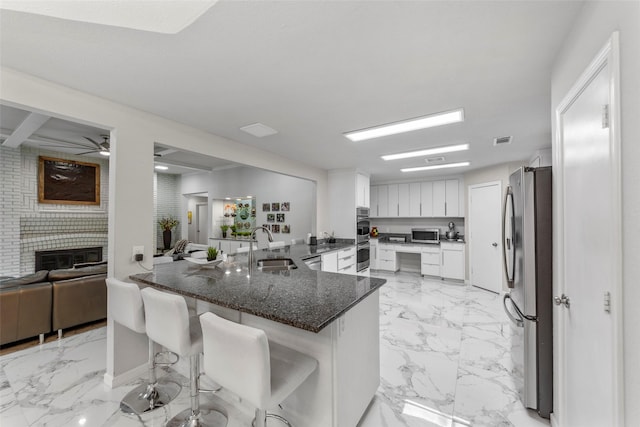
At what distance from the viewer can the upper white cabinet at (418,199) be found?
5879 mm

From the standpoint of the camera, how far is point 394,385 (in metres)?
2.17

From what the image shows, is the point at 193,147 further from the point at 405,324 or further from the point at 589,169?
the point at 405,324

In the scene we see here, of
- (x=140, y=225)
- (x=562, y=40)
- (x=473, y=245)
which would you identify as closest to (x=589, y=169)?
(x=562, y=40)

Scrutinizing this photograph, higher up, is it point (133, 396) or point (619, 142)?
point (619, 142)

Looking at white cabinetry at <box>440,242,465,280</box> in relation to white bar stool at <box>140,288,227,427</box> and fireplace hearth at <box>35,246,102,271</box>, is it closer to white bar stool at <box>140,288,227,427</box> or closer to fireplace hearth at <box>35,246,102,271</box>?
white bar stool at <box>140,288,227,427</box>

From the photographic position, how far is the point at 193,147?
286 centimetres

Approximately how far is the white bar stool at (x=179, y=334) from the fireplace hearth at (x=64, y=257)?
519 centimetres

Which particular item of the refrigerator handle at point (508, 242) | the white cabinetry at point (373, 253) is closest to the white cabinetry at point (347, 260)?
the white cabinetry at point (373, 253)

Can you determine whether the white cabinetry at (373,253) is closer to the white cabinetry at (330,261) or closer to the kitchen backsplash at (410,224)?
the kitchen backsplash at (410,224)

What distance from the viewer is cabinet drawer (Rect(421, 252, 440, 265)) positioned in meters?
5.85

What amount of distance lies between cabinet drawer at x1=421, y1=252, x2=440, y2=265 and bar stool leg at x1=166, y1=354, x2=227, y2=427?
5.27 meters

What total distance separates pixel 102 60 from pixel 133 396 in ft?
8.24

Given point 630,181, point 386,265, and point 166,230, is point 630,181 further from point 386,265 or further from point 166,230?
point 166,230


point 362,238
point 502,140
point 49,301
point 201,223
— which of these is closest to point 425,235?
point 362,238
